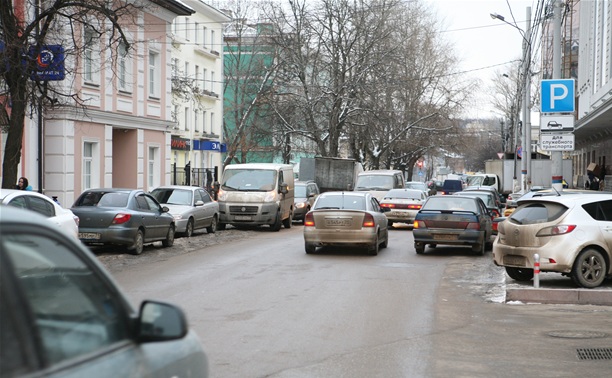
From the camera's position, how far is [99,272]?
10.7ft

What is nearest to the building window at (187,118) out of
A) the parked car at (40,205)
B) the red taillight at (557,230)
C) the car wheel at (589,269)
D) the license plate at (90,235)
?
the license plate at (90,235)

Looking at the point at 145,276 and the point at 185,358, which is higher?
the point at 185,358

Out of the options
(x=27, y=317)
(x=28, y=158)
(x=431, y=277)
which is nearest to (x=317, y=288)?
(x=431, y=277)

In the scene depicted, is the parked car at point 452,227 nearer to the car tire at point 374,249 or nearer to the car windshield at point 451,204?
the car windshield at point 451,204

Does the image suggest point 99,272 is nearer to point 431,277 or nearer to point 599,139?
point 431,277

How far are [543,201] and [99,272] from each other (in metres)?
12.1

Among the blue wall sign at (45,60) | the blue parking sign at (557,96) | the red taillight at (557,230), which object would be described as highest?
the blue wall sign at (45,60)

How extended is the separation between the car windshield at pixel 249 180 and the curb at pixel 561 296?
17159 mm

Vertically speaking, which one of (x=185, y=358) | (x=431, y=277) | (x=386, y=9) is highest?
(x=386, y=9)

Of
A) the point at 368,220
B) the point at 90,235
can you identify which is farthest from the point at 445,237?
the point at 90,235

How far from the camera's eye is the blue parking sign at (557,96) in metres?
19.7

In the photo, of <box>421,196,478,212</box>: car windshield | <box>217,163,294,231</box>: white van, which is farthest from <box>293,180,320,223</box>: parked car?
<box>421,196,478,212</box>: car windshield

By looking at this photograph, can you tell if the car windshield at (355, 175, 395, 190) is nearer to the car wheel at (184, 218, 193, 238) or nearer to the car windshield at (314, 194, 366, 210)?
the car wheel at (184, 218, 193, 238)

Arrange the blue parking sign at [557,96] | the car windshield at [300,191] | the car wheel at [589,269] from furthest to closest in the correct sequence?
the car windshield at [300,191], the blue parking sign at [557,96], the car wheel at [589,269]
